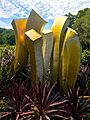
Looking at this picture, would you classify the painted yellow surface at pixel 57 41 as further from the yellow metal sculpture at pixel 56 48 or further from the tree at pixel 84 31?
the tree at pixel 84 31

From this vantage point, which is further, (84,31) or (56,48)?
(84,31)

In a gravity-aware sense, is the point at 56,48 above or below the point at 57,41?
below

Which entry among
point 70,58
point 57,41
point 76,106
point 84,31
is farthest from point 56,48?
point 84,31

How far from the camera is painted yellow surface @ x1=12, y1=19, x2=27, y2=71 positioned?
10117mm

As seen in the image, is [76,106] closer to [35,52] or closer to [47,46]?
[35,52]

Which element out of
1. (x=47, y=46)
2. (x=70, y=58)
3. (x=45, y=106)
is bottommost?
(x=45, y=106)

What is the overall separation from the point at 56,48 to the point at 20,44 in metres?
1.27

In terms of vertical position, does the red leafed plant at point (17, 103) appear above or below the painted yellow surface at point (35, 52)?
below

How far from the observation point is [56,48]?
9.83 meters

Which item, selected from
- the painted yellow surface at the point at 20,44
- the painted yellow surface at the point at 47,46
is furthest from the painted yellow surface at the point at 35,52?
the painted yellow surface at the point at 20,44

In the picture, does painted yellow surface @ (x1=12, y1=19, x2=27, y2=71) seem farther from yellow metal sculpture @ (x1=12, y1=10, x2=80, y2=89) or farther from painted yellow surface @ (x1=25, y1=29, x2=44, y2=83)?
painted yellow surface @ (x1=25, y1=29, x2=44, y2=83)

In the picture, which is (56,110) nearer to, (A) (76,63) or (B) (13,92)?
(B) (13,92)

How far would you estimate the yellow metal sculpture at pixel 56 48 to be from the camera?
9422 millimetres

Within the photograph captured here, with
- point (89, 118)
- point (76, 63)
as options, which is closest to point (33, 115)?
point (89, 118)
